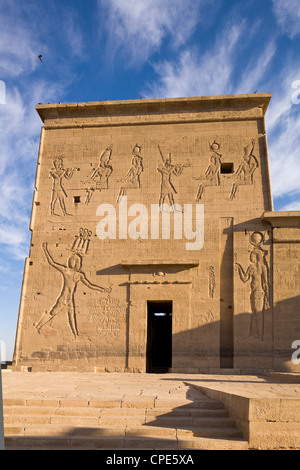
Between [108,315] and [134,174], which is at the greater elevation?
[134,174]

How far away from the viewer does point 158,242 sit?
14.1 m

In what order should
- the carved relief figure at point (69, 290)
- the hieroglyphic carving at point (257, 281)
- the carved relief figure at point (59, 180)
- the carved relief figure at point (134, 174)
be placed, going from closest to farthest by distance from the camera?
the hieroglyphic carving at point (257, 281) < the carved relief figure at point (69, 290) < the carved relief figure at point (134, 174) < the carved relief figure at point (59, 180)

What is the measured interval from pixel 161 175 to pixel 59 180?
11.6 feet

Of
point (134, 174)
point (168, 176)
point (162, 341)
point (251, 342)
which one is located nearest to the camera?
point (251, 342)

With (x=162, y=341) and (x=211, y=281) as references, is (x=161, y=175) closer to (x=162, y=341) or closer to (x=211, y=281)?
(x=211, y=281)

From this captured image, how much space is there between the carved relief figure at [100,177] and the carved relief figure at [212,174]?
309 cm

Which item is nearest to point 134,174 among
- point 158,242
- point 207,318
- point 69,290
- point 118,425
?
point 158,242

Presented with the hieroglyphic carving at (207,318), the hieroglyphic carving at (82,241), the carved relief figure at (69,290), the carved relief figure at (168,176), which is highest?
the carved relief figure at (168,176)

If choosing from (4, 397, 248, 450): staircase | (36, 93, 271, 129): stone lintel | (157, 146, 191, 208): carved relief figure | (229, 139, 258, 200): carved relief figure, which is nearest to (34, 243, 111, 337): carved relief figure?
(157, 146, 191, 208): carved relief figure

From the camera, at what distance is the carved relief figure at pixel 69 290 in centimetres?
1398

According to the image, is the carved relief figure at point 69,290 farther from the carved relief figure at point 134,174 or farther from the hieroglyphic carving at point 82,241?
the carved relief figure at point 134,174

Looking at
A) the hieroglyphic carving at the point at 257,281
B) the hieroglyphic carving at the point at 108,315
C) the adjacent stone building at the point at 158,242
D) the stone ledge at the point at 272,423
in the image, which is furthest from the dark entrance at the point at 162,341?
the stone ledge at the point at 272,423

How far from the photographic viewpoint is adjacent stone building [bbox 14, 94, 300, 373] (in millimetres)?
13188

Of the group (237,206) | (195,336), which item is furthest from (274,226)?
(195,336)
